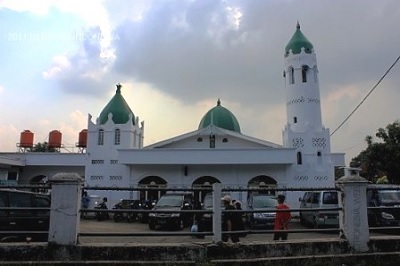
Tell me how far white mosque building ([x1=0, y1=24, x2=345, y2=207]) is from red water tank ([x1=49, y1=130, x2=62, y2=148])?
21.7 feet

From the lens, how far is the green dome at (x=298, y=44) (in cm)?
3338

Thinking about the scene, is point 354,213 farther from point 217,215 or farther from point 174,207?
point 174,207

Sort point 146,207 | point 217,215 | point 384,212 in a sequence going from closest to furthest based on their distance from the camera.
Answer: point 217,215, point 384,212, point 146,207

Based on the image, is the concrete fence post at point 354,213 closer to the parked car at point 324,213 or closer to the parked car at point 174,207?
the parked car at point 324,213

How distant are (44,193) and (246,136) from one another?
69.5ft

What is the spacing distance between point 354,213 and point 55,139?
127 feet

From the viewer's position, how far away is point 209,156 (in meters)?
29.5

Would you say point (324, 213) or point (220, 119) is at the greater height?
point (220, 119)

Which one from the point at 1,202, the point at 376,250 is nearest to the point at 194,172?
the point at 1,202

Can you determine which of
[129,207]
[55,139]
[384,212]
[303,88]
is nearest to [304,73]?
[303,88]

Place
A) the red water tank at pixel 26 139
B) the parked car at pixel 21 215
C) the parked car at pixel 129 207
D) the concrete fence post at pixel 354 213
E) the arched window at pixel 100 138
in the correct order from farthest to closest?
the red water tank at pixel 26 139 → the arched window at pixel 100 138 → the parked car at pixel 129 207 → the parked car at pixel 21 215 → the concrete fence post at pixel 354 213

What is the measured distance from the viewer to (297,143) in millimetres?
31562

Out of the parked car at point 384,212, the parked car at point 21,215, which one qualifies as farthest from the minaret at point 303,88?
the parked car at point 21,215

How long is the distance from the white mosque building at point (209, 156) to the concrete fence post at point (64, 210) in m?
20.7
